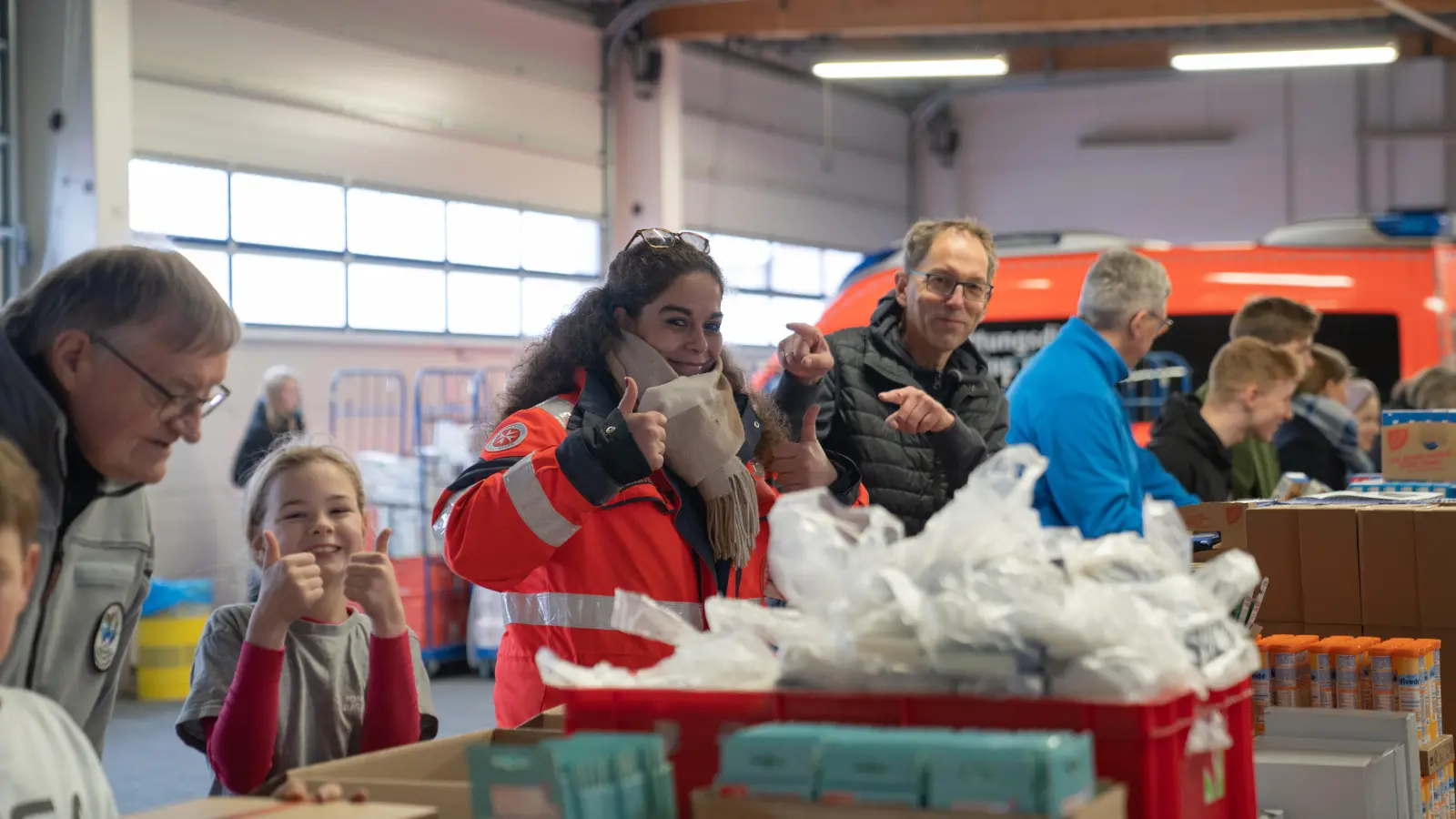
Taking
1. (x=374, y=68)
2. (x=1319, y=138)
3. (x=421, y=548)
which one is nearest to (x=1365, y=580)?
(x=421, y=548)

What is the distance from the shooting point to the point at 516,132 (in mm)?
12023

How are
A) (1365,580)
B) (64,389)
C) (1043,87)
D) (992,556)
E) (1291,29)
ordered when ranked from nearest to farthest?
(992,556)
(64,389)
(1365,580)
(1291,29)
(1043,87)

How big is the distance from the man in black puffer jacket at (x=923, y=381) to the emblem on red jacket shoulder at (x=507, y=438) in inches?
33.8

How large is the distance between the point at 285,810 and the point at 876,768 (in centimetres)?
64

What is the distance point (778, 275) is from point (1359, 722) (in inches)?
508

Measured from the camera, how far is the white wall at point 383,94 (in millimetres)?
9148

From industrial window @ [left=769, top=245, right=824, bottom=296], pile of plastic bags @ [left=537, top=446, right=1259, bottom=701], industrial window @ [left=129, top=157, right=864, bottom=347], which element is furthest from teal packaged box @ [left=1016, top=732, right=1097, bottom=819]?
industrial window @ [left=769, top=245, right=824, bottom=296]

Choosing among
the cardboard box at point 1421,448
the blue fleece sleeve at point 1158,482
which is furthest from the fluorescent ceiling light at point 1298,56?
the cardboard box at point 1421,448

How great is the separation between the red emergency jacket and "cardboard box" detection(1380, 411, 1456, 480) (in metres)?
2.21

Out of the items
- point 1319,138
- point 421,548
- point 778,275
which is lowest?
point 421,548

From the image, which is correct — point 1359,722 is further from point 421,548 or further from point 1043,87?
point 1043,87

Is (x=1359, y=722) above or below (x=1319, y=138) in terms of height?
below

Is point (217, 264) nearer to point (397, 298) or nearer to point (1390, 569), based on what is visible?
point (397, 298)

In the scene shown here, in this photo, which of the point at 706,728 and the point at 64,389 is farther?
the point at 64,389
